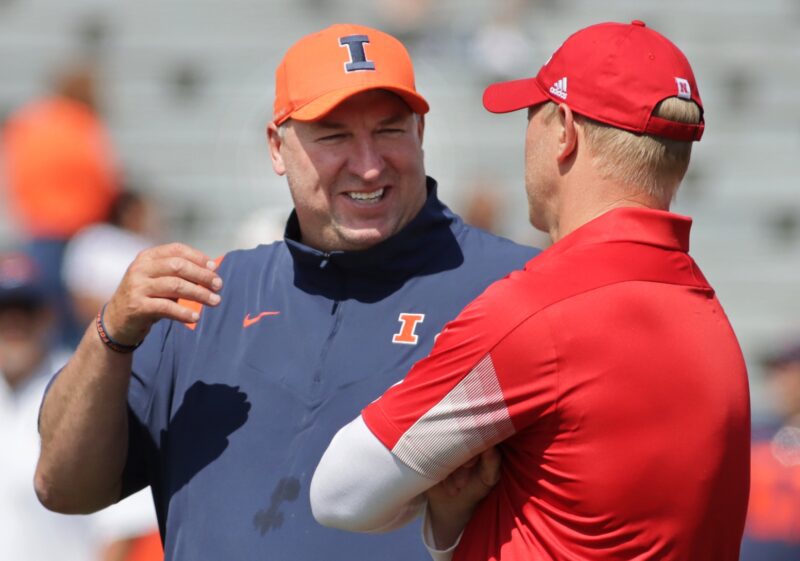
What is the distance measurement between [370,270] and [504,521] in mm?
811

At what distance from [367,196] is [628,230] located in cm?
84

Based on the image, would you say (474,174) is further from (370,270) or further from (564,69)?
(564,69)

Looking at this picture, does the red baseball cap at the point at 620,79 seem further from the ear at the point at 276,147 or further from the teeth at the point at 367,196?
Answer: the ear at the point at 276,147

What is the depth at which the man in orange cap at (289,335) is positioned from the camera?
2.75 meters

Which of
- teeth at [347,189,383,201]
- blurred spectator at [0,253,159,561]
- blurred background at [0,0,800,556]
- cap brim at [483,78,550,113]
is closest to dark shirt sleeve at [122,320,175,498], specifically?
teeth at [347,189,383,201]

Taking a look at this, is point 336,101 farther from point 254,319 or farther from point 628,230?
point 628,230

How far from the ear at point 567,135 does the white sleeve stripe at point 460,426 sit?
37cm

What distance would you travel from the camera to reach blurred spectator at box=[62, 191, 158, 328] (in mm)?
6711

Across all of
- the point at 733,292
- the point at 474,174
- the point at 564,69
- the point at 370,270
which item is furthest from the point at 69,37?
the point at 564,69

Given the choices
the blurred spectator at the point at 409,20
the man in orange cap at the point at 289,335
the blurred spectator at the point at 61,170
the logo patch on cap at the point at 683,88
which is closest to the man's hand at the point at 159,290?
the man in orange cap at the point at 289,335

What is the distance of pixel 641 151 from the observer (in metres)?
2.24

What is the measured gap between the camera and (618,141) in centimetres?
224

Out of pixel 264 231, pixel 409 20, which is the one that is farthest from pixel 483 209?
pixel 409 20

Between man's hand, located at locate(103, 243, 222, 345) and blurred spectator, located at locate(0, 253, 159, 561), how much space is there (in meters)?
1.91
